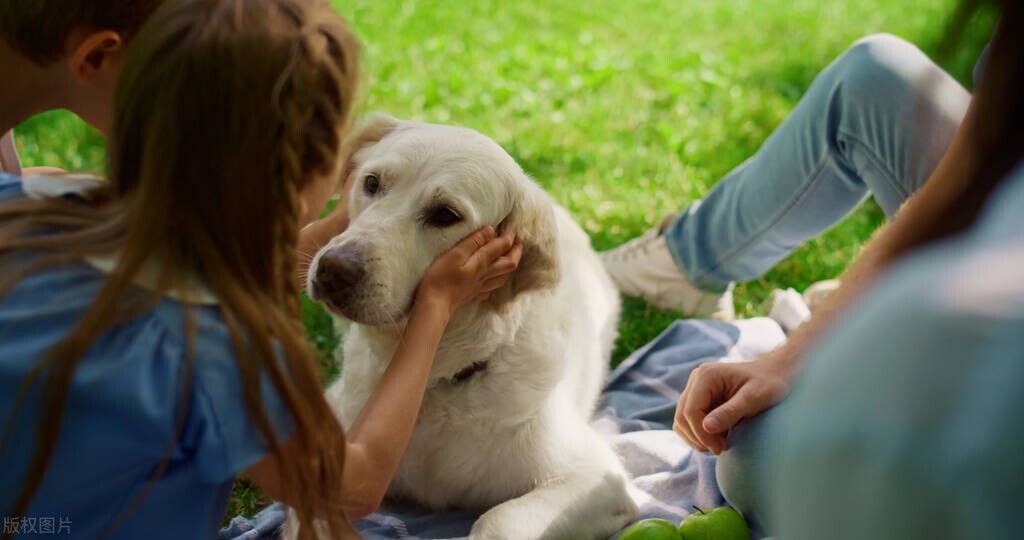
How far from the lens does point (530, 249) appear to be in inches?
103

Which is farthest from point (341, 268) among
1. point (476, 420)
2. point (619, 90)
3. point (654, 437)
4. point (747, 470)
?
point (619, 90)

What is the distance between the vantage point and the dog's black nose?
2.22 metres

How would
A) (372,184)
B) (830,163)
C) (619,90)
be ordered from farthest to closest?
(619,90), (830,163), (372,184)

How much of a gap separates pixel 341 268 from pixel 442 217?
1.20ft

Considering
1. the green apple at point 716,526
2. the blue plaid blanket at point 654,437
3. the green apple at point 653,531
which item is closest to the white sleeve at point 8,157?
the blue plaid blanket at point 654,437

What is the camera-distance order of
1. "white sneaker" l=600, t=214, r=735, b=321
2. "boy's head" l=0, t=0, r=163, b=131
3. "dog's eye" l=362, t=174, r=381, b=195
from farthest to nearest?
Answer: "white sneaker" l=600, t=214, r=735, b=321 < "dog's eye" l=362, t=174, r=381, b=195 < "boy's head" l=0, t=0, r=163, b=131

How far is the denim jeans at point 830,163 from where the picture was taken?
314 cm

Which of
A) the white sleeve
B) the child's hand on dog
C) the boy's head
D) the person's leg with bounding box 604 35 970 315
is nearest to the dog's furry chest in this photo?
the child's hand on dog

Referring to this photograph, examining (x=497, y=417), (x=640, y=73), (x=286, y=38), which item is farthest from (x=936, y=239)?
(x=640, y=73)

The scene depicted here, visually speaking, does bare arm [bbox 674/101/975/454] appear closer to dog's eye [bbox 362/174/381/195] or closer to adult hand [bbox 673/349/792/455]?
adult hand [bbox 673/349/792/455]

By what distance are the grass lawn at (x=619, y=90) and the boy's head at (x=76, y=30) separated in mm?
1434

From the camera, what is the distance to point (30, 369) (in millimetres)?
1711

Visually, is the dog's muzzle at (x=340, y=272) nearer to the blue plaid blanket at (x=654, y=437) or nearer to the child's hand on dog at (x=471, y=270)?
the child's hand on dog at (x=471, y=270)

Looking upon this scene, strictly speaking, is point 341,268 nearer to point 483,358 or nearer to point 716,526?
point 483,358
